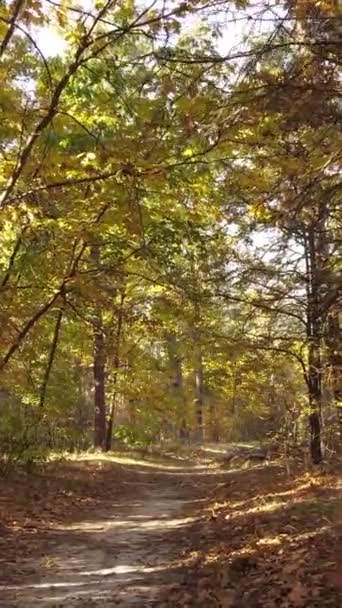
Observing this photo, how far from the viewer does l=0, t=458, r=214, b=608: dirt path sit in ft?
19.8

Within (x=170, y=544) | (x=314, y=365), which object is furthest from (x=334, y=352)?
(x=170, y=544)

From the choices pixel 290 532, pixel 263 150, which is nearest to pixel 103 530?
pixel 290 532

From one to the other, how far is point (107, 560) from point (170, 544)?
4.02 feet

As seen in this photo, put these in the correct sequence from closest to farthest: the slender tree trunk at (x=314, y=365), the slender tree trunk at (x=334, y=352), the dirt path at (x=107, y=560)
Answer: the dirt path at (x=107, y=560) → the slender tree trunk at (x=334, y=352) → the slender tree trunk at (x=314, y=365)

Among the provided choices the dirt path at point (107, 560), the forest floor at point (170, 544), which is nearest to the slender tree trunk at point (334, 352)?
the forest floor at point (170, 544)

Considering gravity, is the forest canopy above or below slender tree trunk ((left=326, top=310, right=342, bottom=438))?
above

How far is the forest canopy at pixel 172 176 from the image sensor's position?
6078 mm

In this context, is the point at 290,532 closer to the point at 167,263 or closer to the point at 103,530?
the point at 103,530

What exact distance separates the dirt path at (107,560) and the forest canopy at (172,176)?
277 centimetres

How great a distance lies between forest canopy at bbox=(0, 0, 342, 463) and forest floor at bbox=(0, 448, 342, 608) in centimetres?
176

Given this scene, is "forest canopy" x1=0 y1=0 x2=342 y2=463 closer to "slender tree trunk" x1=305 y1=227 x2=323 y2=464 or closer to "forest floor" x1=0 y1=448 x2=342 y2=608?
"slender tree trunk" x1=305 y1=227 x2=323 y2=464

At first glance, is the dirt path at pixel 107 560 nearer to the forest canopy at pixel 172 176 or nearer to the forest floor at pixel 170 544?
the forest floor at pixel 170 544

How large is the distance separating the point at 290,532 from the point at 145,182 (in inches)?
183

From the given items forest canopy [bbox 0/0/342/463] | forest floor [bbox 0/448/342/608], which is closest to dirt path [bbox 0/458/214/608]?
forest floor [bbox 0/448/342/608]
